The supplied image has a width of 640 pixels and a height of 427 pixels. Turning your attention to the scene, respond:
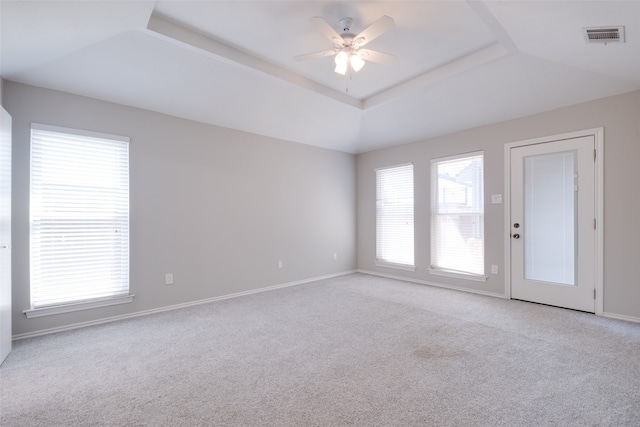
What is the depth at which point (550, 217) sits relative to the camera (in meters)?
3.88

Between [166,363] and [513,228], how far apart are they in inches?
173

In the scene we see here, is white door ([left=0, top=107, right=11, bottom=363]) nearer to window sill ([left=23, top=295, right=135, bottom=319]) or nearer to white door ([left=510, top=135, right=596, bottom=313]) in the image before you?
window sill ([left=23, top=295, right=135, bottom=319])

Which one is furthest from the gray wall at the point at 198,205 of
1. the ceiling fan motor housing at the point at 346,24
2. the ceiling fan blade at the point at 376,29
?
the ceiling fan blade at the point at 376,29

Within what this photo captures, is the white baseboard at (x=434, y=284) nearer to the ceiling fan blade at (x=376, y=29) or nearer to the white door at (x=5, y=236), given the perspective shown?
the ceiling fan blade at (x=376, y=29)

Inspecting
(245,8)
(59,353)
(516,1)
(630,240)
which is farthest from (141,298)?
(630,240)

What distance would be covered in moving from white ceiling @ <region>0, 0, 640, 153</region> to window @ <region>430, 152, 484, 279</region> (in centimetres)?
66

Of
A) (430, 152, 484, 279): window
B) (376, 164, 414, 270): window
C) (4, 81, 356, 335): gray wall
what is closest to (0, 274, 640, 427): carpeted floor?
(4, 81, 356, 335): gray wall

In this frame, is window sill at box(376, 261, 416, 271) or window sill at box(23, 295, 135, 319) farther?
window sill at box(376, 261, 416, 271)

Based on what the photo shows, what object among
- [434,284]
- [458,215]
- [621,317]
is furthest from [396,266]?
[621,317]

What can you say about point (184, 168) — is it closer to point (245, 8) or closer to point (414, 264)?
point (245, 8)

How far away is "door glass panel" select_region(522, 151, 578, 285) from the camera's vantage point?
374cm

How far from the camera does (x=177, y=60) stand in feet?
10.4

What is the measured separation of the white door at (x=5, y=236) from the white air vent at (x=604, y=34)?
4755 mm

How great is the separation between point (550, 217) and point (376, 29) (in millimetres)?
3250
